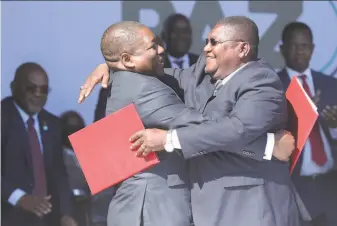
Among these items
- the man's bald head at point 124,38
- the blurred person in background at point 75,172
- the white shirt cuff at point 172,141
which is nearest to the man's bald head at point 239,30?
the man's bald head at point 124,38

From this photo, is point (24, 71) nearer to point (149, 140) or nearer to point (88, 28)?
point (88, 28)

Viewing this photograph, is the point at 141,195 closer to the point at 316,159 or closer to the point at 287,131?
the point at 287,131

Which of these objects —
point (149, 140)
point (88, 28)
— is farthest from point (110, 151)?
point (88, 28)

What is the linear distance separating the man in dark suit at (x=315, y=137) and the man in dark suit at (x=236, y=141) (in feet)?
6.00

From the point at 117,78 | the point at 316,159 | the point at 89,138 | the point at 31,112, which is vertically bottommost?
the point at 316,159

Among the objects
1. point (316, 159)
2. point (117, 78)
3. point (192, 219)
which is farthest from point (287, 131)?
point (316, 159)

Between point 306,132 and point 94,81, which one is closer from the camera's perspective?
point 306,132

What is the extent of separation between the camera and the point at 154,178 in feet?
9.89

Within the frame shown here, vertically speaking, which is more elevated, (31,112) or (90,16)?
(90,16)

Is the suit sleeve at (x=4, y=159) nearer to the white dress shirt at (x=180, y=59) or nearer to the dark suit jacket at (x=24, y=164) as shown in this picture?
the dark suit jacket at (x=24, y=164)

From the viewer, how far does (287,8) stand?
5023mm

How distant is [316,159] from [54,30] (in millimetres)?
1885

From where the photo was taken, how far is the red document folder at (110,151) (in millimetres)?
2918

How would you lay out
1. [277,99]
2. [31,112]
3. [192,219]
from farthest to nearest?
1. [31,112]
2. [192,219]
3. [277,99]
